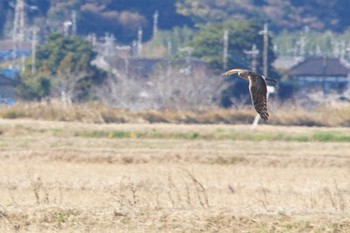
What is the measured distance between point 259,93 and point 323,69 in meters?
51.6

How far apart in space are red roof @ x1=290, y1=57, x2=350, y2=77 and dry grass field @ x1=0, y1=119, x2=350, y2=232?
29181 millimetres

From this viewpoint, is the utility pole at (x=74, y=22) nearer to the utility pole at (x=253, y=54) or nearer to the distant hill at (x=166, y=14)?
the distant hill at (x=166, y=14)

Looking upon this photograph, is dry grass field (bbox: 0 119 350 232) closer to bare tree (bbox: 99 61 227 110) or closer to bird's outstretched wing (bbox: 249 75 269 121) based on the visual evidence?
bird's outstretched wing (bbox: 249 75 269 121)

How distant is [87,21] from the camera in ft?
284

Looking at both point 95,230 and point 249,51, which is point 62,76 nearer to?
point 249,51

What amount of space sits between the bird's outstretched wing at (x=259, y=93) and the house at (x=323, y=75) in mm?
50486

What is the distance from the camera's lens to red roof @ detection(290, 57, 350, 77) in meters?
62.7

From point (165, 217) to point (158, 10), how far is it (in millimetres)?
77800

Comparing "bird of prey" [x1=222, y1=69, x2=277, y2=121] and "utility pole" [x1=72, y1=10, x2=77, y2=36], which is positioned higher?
"bird of prey" [x1=222, y1=69, x2=277, y2=121]

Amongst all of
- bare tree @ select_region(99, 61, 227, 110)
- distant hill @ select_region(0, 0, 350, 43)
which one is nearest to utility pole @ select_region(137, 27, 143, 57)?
distant hill @ select_region(0, 0, 350, 43)

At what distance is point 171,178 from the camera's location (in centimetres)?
1852

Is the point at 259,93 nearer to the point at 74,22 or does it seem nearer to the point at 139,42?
the point at 74,22

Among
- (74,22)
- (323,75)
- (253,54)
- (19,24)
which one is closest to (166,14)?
(74,22)

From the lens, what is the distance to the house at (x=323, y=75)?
62.6 meters
